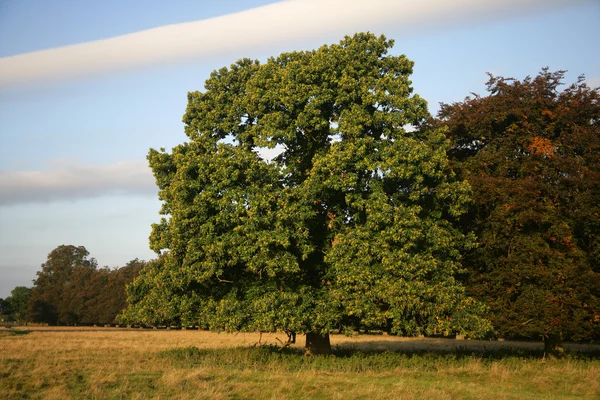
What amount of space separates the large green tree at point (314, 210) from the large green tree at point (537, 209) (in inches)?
85.2

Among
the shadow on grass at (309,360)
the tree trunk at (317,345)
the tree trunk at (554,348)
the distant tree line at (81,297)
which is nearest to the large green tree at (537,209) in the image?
the tree trunk at (554,348)

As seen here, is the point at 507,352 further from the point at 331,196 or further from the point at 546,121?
the point at 331,196

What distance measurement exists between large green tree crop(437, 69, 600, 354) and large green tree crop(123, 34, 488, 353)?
2163 mm

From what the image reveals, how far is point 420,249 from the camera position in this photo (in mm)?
24984

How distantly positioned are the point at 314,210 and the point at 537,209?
422 inches

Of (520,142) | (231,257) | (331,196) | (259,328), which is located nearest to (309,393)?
(259,328)

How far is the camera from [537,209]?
26.5 meters

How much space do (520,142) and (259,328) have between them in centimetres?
1658

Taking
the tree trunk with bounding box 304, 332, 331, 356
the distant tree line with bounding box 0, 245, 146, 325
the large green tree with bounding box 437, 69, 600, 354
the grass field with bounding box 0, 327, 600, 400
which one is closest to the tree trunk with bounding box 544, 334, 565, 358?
the large green tree with bounding box 437, 69, 600, 354

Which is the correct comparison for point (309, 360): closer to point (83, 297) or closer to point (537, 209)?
point (537, 209)

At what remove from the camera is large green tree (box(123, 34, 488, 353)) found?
23781 mm

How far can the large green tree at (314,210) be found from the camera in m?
23.8

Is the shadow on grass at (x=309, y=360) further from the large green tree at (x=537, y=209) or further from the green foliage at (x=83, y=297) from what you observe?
the green foliage at (x=83, y=297)

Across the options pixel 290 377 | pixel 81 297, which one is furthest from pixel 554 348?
pixel 81 297
